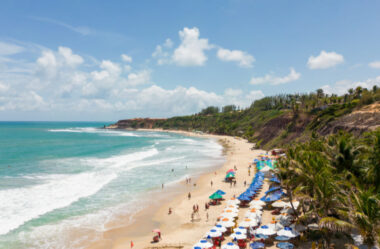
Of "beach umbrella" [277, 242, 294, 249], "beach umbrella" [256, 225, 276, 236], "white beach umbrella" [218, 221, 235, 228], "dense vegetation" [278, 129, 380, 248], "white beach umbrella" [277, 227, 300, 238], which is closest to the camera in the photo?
"dense vegetation" [278, 129, 380, 248]

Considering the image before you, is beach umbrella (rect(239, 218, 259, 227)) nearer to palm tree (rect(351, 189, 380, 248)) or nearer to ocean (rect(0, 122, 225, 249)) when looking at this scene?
palm tree (rect(351, 189, 380, 248))

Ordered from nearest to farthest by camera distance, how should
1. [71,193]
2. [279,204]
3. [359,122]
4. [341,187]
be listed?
1. [341,187]
2. [279,204]
3. [71,193]
4. [359,122]

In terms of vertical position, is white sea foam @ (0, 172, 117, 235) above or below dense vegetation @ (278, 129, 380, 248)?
below

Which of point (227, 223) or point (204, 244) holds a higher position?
point (227, 223)

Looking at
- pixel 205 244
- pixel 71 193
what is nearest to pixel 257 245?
pixel 205 244

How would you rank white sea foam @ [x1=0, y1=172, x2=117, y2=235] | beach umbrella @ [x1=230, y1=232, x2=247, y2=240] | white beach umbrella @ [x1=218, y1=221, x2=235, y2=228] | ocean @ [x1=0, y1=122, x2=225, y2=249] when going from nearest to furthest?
beach umbrella @ [x1=230, y1=232, x2=247, y2=240] → white beach umbrella @ [x1=218, y1=221, x2=235, y2=228] → ocean @ [x1=0, y1=122, x2=225, y2=249] → white sea foam @ [x1=0, y1=172, x2=117, y2=235]

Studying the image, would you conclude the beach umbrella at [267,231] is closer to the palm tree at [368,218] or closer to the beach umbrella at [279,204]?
the beach umbrella at [279,204]

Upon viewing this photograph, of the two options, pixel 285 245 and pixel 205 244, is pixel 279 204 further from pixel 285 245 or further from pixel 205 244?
pixel 205 244

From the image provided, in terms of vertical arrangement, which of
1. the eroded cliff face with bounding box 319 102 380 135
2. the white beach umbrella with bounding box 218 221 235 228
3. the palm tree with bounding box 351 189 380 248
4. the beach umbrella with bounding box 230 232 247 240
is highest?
the eroded cliff face with bounding box 319 102 380 135

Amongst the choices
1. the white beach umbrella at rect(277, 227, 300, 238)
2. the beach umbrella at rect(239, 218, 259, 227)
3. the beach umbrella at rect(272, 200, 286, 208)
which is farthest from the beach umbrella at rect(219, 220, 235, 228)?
the beach umbrella at rect(272, 200, 286, 208)
